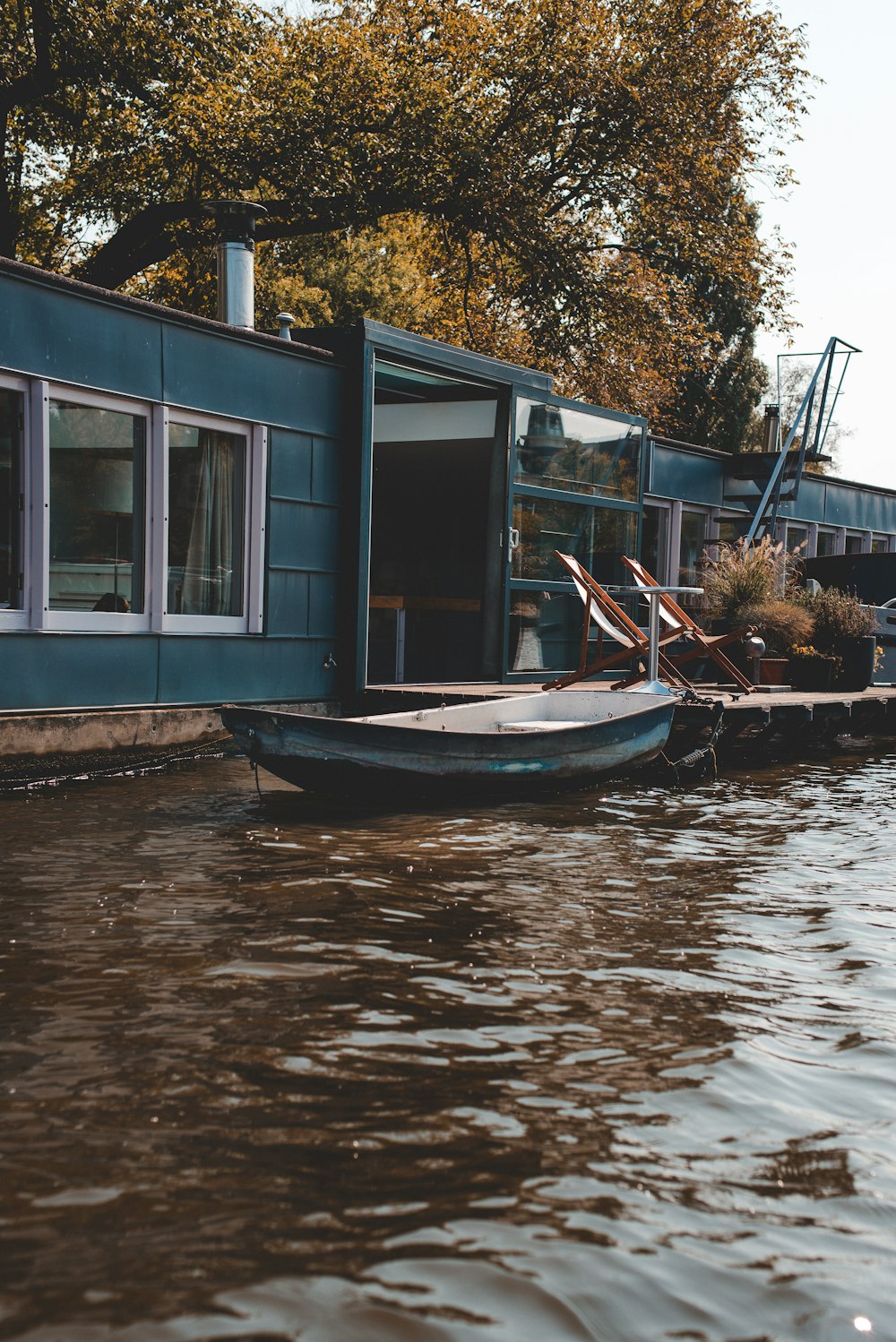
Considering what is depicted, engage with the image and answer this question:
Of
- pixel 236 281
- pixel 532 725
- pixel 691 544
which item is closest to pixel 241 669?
pixel 532 725

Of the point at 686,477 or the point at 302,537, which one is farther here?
the point at 686,477

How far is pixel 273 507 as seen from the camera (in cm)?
1048

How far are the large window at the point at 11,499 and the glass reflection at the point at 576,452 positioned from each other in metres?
5.42

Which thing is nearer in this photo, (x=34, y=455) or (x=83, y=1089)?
(x=83, y=1089)

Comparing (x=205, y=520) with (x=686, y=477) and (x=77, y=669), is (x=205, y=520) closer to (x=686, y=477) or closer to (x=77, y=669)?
(x=77, y=669)

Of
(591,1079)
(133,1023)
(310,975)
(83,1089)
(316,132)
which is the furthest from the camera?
(316,132)

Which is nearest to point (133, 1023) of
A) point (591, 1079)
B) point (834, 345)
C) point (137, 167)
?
point (591, 1079)

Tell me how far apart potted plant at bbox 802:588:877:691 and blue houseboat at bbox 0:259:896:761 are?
2230mm

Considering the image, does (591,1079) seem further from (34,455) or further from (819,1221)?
(34,455)

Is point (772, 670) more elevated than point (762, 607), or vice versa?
point (762, 607)

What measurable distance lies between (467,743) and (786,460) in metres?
11.1

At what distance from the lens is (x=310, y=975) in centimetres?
471

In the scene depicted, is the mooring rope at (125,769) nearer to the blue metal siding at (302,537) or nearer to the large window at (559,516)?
the blue metal siding at (302,537)

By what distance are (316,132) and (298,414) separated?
10.1 meters
